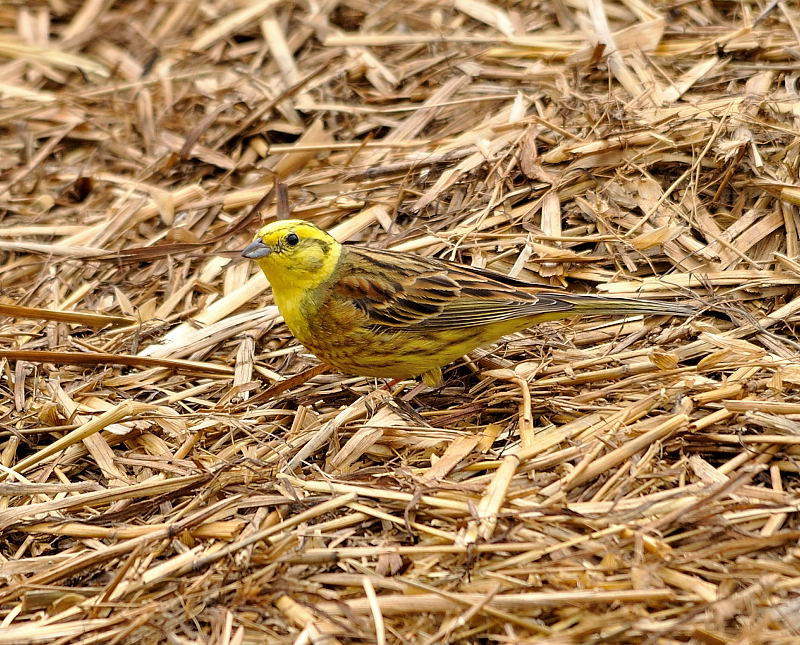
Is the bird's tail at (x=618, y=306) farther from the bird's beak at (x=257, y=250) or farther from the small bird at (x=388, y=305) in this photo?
the bird's beak at (x=257, y=250)

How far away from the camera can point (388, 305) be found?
5.03 m

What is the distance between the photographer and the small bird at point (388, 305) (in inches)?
195

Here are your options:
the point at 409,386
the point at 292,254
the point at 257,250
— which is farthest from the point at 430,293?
the point at 257,250

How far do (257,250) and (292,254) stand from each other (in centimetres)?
19

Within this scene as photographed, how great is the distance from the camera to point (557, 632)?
11.1 feet

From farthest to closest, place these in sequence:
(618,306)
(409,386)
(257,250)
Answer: (409,386), (257,250), (618,306)

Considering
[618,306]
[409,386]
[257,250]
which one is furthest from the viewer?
[409,386]

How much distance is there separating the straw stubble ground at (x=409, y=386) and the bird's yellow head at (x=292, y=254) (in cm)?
48

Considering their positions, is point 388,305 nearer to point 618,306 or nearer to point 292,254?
point 292,254

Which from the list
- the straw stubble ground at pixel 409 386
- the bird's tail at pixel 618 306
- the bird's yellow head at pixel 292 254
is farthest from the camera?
the bird's yellow head at pixel 292 254

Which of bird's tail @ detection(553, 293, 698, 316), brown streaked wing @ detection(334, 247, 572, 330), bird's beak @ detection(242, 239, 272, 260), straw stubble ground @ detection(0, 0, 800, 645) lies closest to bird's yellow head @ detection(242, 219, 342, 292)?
bird's beak @ detection(242, 239, 272, 260)

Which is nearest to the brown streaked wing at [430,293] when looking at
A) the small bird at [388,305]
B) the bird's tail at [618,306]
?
the small bird at [388,305]

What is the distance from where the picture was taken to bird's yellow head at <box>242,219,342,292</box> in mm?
5078

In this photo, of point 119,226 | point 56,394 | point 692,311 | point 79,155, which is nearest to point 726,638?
point 692,311
